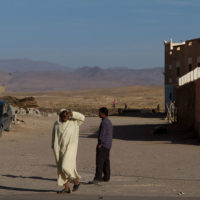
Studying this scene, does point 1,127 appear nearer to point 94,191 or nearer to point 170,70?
point 94,191

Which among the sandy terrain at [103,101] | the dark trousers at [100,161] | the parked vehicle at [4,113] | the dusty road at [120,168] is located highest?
the sandy terrain at [103,101]

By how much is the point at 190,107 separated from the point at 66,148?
1949cm

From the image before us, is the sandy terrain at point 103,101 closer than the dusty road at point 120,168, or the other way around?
the dusty road at point 120,168

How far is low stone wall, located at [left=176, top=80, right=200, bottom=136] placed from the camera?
2584 centimetres

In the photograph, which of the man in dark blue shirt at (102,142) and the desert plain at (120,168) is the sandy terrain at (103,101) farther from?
the man in dark blue shirt at (102,142)

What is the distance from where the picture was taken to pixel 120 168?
16.1m

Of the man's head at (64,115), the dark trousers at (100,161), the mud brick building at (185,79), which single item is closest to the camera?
the man's head at (64,115)

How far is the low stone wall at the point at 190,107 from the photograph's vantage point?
25.8 metres

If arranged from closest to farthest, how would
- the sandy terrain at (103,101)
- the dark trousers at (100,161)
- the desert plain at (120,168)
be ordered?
1. the desert plain at (120,168)
2. the dark trousers at (100,161)
3. the sandy terrain at (103,101)

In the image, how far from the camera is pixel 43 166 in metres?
16.4

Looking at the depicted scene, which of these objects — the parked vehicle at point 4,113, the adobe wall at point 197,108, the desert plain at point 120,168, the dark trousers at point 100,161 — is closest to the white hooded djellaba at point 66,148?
the desert plain at point 120,168

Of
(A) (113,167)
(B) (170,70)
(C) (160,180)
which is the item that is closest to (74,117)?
(C) (160,180)

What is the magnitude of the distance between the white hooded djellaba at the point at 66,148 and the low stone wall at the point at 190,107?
14908 millimetres

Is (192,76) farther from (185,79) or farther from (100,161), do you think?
(100,161)
